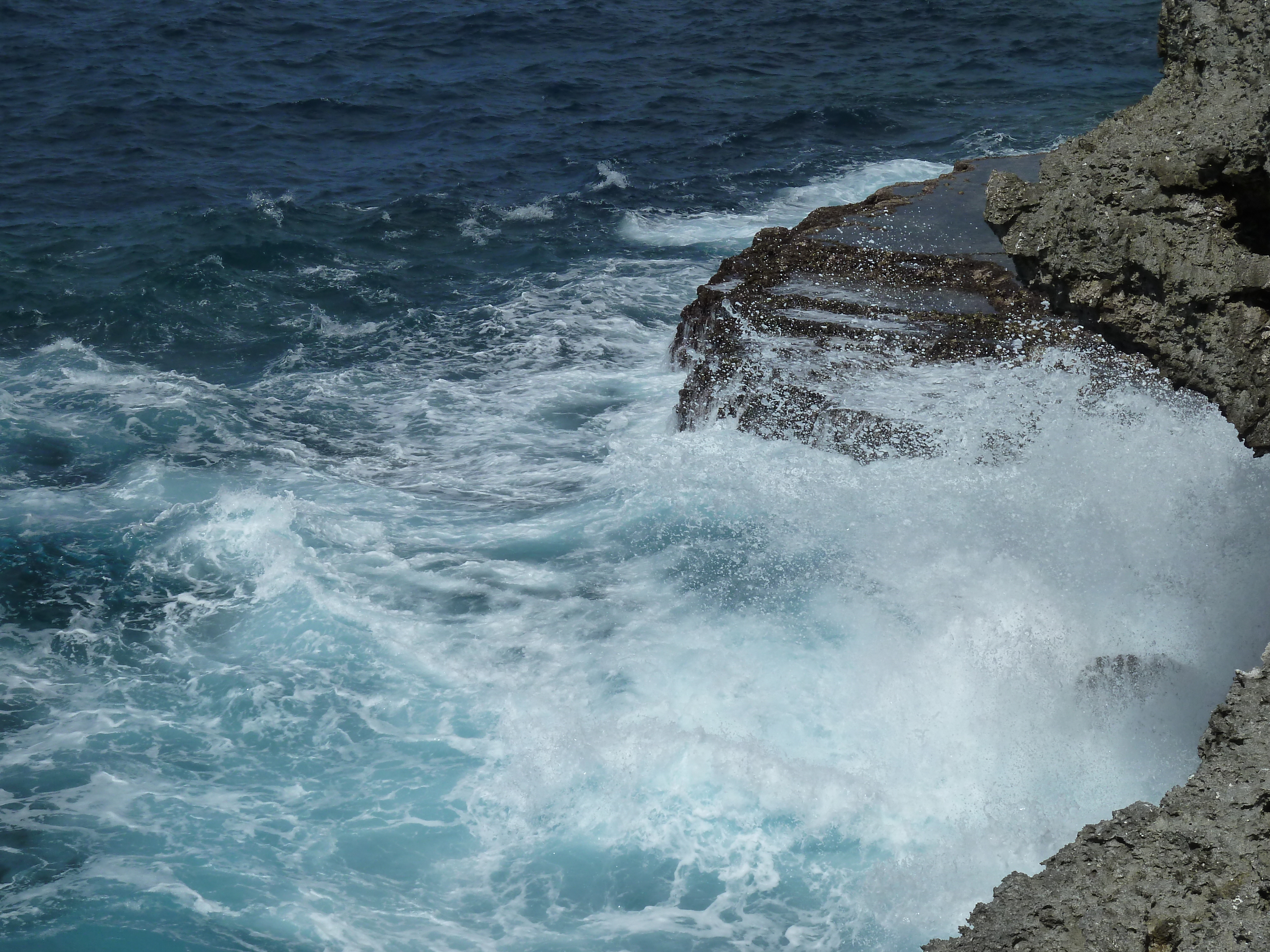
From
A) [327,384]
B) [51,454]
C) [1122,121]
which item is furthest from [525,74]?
[1122,121]

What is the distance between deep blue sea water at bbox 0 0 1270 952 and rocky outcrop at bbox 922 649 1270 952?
3.02 m

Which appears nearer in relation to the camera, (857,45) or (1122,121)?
(1122,121)

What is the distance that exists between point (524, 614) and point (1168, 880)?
20.4ft

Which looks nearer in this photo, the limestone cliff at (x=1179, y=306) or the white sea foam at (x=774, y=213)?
the limestone cliff at (x=1179, y=306)

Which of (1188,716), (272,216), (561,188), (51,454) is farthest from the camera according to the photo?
(561,188)

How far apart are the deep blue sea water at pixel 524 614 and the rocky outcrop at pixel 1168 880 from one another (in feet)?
9.89

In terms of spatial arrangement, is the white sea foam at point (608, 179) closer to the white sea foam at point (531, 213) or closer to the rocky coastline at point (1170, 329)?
the white sea foam at point (531, 213)

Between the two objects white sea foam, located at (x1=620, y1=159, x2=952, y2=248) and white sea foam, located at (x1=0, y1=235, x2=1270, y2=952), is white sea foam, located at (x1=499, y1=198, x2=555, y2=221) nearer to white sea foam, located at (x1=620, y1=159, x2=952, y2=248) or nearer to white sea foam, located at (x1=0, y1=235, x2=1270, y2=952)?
white sea foam, located at (x1=620, y1=159, x2=952, y2=248)

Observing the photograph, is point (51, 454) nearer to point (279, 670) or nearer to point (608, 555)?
point (279, 670)

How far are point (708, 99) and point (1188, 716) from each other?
17.2 metres

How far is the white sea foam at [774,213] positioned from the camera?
1669 cm

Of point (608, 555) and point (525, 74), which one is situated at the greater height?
point (525, 74)

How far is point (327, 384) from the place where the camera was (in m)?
13.3

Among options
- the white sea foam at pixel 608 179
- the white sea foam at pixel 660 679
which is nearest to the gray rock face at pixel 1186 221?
the white sea foam at pixel 660 679
